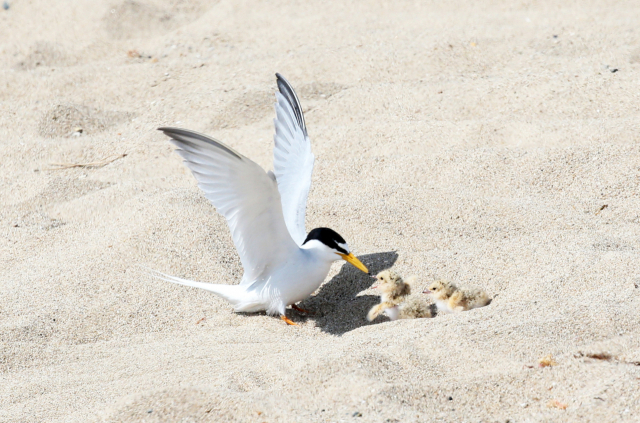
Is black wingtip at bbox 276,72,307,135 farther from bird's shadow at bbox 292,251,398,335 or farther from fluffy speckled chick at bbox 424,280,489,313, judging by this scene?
fluffy speckled chick at bbox 424,280,489,313

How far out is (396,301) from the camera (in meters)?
3.59

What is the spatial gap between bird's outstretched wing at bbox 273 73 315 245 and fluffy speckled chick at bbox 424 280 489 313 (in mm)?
999

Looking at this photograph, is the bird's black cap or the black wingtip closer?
the bird's black cap

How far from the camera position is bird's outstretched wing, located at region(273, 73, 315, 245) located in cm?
422

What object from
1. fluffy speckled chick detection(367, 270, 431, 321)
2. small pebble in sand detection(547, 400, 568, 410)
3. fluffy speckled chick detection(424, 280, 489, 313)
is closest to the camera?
small pebble in sand detection(547, 400, 568, 410)

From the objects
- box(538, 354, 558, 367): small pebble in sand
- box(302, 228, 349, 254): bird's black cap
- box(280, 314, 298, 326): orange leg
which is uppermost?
box(302, 228, 349, 254): bird's black cap

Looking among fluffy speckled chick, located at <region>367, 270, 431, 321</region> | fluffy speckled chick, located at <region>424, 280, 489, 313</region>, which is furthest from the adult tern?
fluffy speckled chick, located at <region>424, 280, 489, 313</region>

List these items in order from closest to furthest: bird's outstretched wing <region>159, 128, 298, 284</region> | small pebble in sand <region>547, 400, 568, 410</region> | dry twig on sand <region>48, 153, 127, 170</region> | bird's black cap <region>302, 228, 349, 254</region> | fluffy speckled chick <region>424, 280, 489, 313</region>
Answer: small pebble in sand <region>547, 400, 568, 410</region> < bird's outstretched wing <region>159, 128, 298, 284</region> < fluffy speckled chick <region>424, 280, 489, 313</region> < bird's black cap <region>302, 228, 349, 254</region> < dry twig on sand <region>48, 153, 127, 170</region>

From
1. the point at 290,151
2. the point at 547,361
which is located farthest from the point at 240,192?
the point at 547,361

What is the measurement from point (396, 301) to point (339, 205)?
1127 millimetres

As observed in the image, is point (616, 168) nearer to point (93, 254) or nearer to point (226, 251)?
point (226, 251)

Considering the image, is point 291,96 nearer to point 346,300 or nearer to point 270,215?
point 270,215

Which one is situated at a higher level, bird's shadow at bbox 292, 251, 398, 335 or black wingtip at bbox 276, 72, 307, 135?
black wingtip at bbox 276, 72, 307, 135

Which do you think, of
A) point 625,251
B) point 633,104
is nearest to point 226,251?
point 625,251
